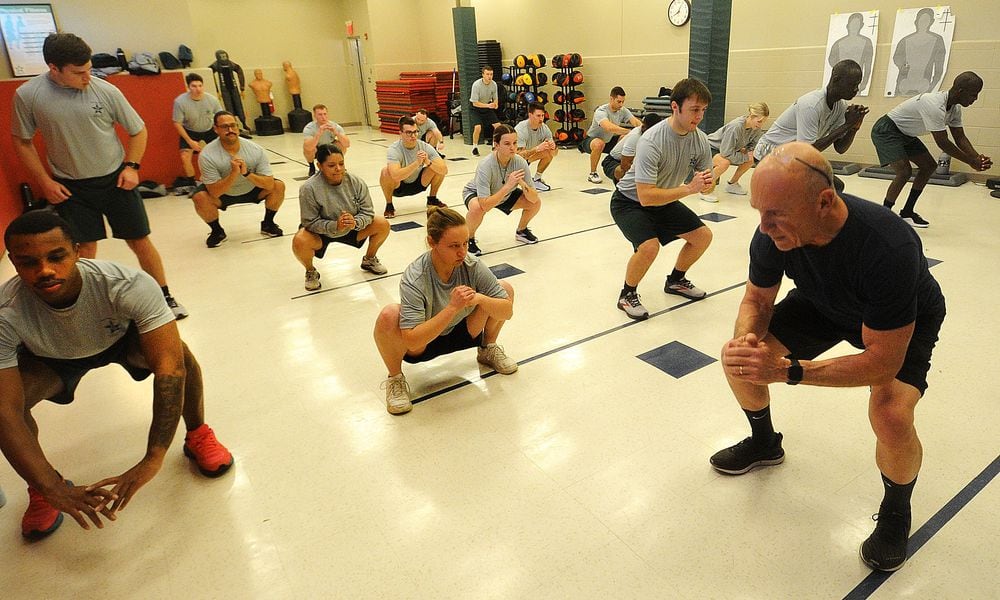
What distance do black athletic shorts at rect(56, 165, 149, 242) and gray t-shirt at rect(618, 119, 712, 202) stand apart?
113 inches

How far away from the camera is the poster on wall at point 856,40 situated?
657 cm

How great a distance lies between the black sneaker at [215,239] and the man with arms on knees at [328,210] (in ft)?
5.15

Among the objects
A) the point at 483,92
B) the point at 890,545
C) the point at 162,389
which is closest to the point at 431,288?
the point at 162,389

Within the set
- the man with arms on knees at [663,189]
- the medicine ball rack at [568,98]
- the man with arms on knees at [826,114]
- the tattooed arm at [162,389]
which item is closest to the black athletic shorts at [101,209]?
the tattooed arm at [162,389]

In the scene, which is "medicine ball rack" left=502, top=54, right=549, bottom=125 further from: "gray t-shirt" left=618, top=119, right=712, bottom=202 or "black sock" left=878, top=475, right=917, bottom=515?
"black sock" left=878, top=475, right=917, bottom=515

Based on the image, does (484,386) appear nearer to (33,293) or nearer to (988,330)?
(33,293)

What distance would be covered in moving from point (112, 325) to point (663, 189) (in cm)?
265

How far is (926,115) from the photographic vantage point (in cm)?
455

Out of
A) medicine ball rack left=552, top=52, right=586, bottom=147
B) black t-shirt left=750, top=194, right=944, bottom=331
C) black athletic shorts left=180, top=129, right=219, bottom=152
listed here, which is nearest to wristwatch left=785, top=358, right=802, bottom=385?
black t-shirt left=750, top=194, right=944, bottom=331

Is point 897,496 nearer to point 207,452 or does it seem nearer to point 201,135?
point 207,452

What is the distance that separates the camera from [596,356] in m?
2.91

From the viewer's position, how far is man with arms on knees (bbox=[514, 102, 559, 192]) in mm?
6406

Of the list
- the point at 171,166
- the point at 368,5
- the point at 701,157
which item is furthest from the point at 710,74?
the point at 368,5

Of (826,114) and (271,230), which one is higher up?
(826,114)
